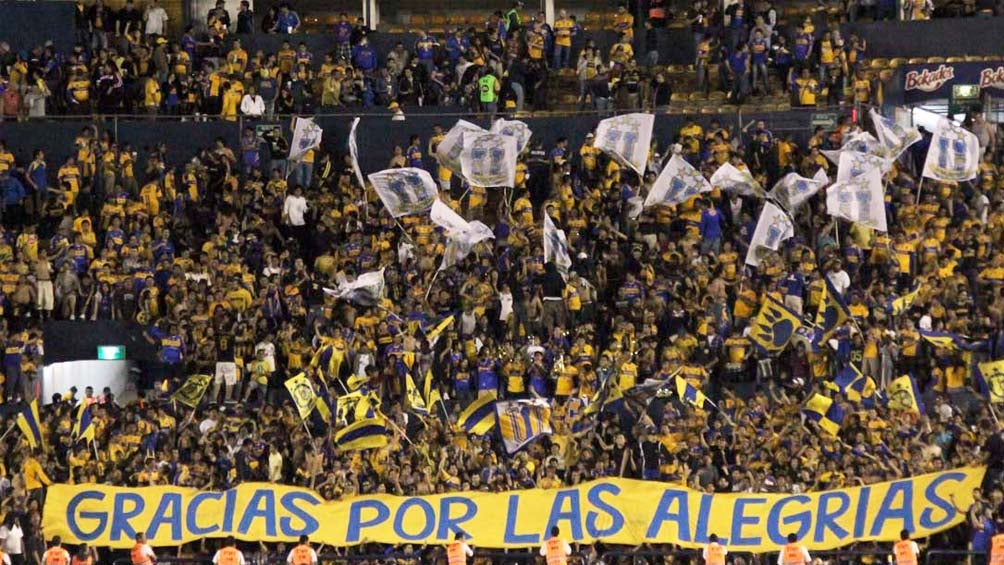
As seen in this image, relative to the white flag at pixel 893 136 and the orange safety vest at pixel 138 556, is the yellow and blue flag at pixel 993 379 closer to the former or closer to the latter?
the white flag at pixel 893 136

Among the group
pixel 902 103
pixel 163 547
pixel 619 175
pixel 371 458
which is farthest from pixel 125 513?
pixel 902 103

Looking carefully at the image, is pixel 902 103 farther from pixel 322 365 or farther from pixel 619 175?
pixel 322 365

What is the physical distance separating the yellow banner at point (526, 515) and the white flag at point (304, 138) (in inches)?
399

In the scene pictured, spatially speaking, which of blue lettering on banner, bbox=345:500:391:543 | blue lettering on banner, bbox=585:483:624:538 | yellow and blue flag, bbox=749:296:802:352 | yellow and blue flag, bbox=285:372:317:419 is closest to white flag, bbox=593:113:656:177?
yellow and blue flag, bbox=749:296:802:352

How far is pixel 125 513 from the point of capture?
3356 cm

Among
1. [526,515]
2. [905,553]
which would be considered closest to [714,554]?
[905,553]

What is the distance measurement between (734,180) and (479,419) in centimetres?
782

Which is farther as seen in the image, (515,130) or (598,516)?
(515,130)

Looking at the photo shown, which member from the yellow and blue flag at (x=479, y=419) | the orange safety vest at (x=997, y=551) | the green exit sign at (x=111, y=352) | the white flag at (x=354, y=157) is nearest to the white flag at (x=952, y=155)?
the yellow and blue flag at (x=479, y=419)

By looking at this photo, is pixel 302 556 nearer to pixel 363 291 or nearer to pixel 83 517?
pixel 83 517

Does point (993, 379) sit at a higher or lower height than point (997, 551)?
higher

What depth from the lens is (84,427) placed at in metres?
35.1

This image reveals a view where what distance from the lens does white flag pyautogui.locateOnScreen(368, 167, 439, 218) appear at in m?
39.8

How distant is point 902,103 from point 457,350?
12.4 m
